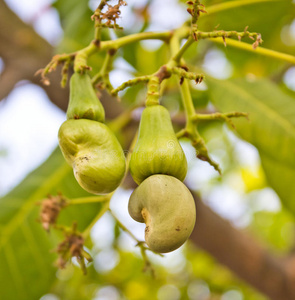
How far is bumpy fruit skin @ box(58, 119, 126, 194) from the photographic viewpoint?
35.9 inches

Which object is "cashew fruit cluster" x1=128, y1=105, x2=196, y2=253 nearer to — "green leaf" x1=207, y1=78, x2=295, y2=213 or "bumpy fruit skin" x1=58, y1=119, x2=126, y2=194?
"bumpy fruit skin" x1=58, y1=119, x2=126, y2=194

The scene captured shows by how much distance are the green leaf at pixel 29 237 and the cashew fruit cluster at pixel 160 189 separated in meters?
0.71

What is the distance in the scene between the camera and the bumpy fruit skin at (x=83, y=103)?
101 cm

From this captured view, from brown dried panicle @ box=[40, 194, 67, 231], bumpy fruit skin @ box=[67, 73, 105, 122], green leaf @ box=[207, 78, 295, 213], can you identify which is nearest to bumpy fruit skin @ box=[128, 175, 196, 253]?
bumpy fruit skin @ box=[67, 73, 105, 122]

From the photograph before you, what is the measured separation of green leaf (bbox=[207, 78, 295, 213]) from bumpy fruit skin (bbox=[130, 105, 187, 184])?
1.87 ft

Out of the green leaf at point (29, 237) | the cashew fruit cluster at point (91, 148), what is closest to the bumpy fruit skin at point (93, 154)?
the cashew fruit cluster at point (91, 148)

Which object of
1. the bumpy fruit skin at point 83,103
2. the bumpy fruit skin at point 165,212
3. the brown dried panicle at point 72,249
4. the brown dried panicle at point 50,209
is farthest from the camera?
the brown dried panicle at point 50,209

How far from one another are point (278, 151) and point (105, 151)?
0.78m

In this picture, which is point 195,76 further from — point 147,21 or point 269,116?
point 147,21

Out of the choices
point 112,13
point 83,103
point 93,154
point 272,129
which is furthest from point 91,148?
point 272,129

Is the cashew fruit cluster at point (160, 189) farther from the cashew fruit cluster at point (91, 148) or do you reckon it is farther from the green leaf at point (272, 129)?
the green leaf at point (272, 129)

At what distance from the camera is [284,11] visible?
208 centimetres

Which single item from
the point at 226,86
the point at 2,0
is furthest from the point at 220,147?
the point at 2,0

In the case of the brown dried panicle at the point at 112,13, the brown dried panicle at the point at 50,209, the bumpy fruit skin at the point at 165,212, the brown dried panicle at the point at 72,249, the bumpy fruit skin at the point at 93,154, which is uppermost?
the brown dried panicle at the point at 112,13
